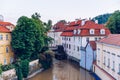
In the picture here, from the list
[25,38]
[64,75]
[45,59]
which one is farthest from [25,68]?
[45,59]

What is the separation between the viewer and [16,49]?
36.6 meters

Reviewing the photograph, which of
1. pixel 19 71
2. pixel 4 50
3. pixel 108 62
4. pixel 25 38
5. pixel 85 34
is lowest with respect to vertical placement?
pixel 19 71

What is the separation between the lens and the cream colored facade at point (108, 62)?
80.1ft

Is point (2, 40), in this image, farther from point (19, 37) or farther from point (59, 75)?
point (59, 75)

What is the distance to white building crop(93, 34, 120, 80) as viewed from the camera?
80.1ft

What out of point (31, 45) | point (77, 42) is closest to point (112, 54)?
point (31, 45)

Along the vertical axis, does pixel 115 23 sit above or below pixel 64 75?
above

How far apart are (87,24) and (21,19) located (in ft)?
46.6

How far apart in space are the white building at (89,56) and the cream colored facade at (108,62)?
1.85m

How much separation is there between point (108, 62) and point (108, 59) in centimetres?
37

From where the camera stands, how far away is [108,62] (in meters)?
28.4

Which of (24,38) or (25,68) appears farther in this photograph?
(24,38)

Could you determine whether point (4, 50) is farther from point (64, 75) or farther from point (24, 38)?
point (64, 75)

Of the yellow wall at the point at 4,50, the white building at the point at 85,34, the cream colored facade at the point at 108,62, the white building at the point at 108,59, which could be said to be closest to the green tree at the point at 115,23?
the white building at the point at 85,34
